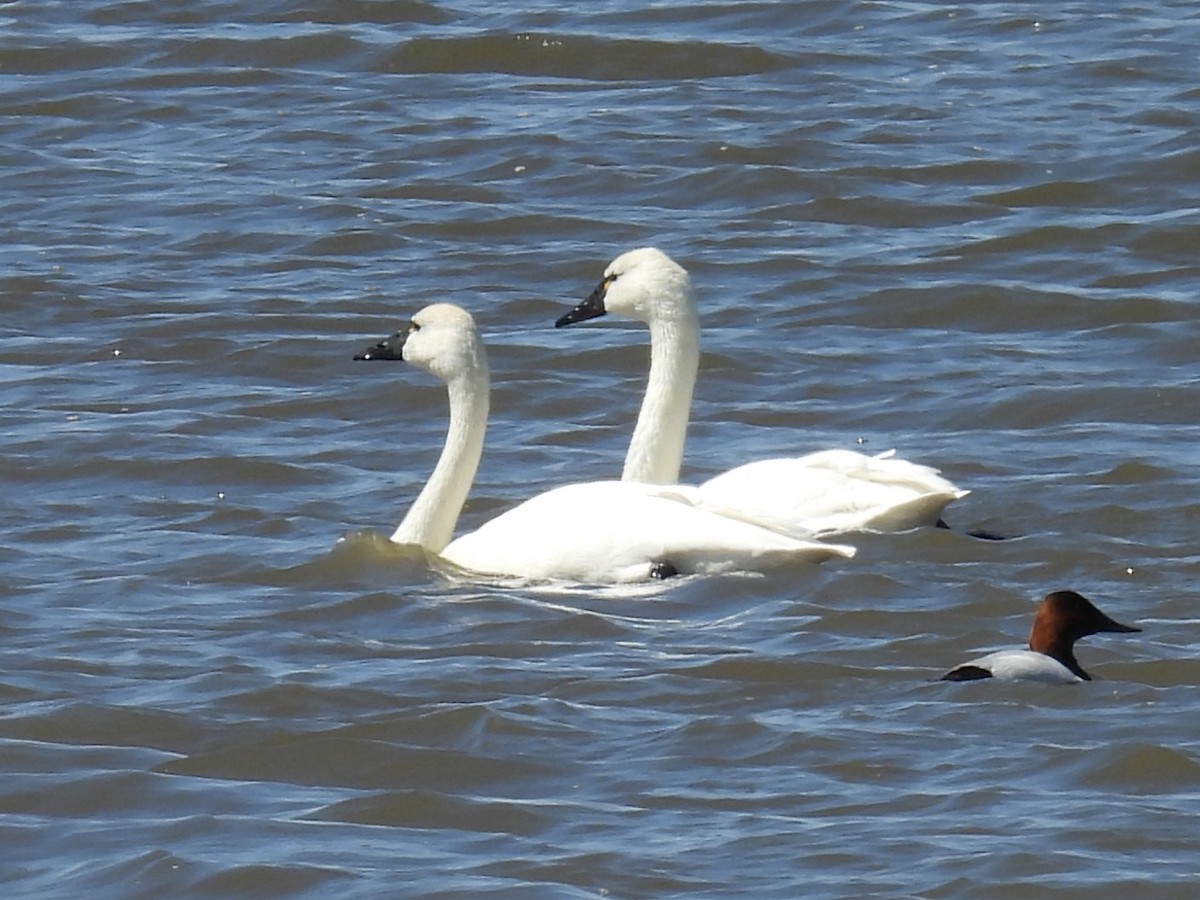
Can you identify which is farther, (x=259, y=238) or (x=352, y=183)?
(x=352, y=183)

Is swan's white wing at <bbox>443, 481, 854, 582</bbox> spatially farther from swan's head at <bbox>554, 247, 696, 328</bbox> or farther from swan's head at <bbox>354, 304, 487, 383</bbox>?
swan's head at <bbox>554, 247, 696, 328</bbox>

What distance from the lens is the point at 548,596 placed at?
27.9 ft

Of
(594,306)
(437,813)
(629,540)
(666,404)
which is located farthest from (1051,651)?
(594,306)

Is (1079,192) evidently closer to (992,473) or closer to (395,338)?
(992,473)

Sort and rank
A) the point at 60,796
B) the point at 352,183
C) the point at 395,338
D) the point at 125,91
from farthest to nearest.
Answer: the point at 125,91, the point at 352,183, the point at 395,338, the point at 60,796

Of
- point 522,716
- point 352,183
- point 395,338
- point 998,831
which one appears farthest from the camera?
point 352,183

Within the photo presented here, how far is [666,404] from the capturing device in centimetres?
969

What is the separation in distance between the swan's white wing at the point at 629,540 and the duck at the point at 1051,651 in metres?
0.97

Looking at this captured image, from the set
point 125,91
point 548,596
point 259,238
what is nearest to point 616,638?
point 548,596

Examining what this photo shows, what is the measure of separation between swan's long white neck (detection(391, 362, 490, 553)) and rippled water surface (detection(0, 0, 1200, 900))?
14 cm

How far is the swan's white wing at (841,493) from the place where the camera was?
8828 mm

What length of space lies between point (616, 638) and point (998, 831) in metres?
1.97

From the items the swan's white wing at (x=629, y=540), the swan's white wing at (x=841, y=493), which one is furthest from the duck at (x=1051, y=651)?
the swan's white wing at (x=841, y=493)

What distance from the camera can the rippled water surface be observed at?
21.4 ft
